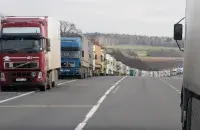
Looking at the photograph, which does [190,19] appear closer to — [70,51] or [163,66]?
[70,51]

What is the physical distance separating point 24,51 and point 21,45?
1.16ft

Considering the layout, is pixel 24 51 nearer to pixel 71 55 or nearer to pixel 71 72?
pixel 71 55

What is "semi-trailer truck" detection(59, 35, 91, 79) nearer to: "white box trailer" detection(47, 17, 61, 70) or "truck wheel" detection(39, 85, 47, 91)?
"white box trailer" detection(47, 17, 61, 70)

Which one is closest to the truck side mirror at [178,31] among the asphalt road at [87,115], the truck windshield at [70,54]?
the asphalt road at [87,115]

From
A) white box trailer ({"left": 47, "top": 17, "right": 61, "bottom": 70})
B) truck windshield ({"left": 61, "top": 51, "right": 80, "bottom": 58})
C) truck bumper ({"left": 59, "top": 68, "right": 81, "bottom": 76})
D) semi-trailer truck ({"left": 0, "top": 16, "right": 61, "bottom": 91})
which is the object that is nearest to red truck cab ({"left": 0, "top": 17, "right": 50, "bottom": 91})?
semi-trailer truck ({"left": 0, "top": 16, "right": 61, "bottom": 91})

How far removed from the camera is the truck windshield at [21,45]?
26.8 m

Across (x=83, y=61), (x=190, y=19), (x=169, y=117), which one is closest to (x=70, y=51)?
(x=83, y=61)

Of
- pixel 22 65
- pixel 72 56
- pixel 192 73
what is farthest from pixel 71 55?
pixel 192 73

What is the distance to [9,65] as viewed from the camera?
2727cm

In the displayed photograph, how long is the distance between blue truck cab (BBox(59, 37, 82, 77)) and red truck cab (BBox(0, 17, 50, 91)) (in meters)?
20.3

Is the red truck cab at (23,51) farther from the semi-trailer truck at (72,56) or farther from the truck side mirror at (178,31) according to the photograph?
the semi-trailer truck at (72,56)

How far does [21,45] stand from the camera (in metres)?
26.9

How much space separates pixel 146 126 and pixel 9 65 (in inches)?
611

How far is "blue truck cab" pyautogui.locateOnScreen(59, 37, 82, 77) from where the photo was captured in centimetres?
4819
